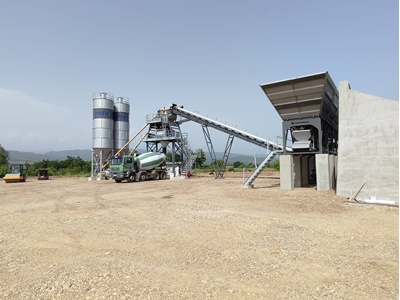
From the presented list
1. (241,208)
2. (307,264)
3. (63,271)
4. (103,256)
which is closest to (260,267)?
(307,264)

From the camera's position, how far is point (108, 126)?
1422 inches

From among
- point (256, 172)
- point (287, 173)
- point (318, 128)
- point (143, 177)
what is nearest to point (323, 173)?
point (287, 173)

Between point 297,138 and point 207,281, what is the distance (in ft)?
54.5

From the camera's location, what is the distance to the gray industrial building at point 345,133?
43.7ft

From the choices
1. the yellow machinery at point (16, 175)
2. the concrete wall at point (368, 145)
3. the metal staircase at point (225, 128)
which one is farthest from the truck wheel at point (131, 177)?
the concrete wall at point (368, 145)

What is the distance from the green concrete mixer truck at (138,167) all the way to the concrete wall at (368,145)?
1995 cm

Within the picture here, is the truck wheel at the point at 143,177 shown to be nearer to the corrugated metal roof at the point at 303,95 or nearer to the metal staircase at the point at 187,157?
the metal staircase at the point at 187,157

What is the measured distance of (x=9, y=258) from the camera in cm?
605

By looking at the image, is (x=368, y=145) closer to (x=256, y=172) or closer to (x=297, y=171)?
(x=256, y=172)

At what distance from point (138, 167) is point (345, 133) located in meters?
21.0

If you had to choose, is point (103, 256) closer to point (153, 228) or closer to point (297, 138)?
point (153, 228)

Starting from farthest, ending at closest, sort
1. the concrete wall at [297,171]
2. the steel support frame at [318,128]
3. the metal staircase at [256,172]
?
the concrete wall at [297,171] < the metal staircase at [256,172] < the steel support frame at [318,128]

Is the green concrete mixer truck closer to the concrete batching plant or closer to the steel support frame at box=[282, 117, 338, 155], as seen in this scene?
the concrete batching plant

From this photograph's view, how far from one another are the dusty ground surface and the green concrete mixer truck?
1726cm
